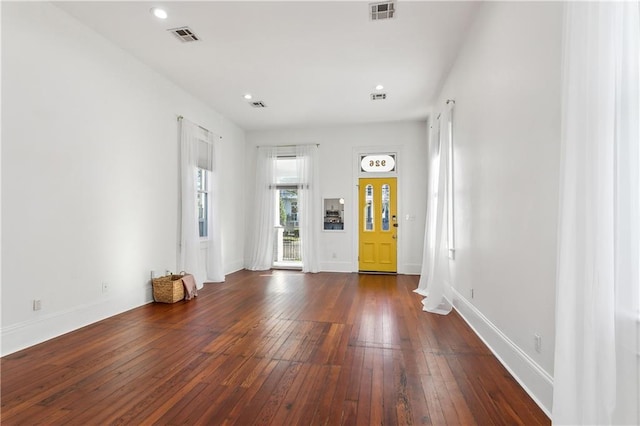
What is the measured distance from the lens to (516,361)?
2.29 meters

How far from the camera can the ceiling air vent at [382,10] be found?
3012 millimetres

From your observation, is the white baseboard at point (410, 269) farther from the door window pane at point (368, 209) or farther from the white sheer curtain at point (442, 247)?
the white sheer curtain at point (442, 247)

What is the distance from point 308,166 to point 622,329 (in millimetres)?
6168

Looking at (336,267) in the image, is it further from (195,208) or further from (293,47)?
(293,47)

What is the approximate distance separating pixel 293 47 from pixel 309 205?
3659mm

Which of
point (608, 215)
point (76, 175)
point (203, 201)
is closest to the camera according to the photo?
point (608, 215)

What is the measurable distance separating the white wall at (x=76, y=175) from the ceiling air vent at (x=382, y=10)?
3.18 metres

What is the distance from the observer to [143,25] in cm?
338

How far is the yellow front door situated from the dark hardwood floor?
2.93m

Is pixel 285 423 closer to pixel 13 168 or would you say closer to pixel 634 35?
pixel 634 35

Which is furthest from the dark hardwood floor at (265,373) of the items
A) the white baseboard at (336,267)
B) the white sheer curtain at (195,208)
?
the white baseboard at (336,267)

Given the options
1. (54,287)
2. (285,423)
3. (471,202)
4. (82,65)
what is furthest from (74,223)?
(471,202)

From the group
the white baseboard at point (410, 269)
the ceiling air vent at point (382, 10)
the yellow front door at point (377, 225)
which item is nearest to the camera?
the ceiling air vent at point (382, 10)

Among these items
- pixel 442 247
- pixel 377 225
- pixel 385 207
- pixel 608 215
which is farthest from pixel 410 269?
pixel 608 215
